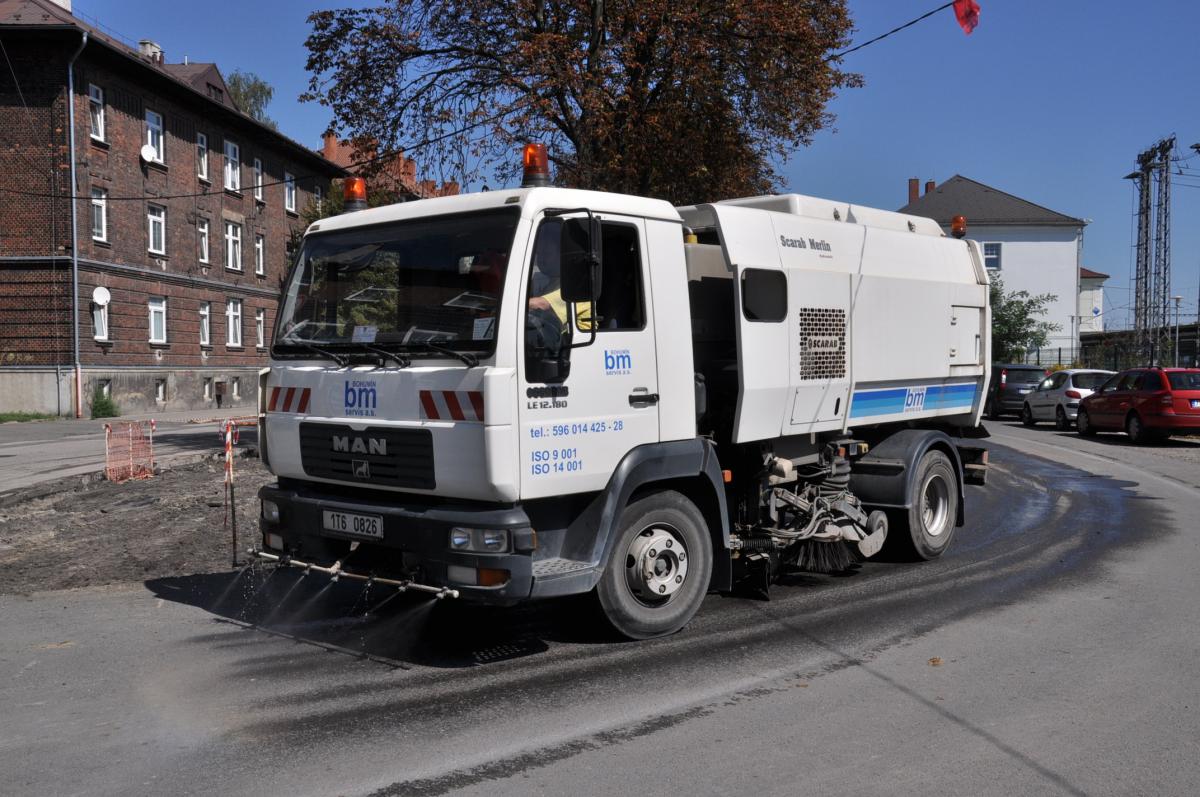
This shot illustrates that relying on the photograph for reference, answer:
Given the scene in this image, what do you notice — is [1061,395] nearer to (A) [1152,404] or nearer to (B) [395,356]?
(A) [1152,404]

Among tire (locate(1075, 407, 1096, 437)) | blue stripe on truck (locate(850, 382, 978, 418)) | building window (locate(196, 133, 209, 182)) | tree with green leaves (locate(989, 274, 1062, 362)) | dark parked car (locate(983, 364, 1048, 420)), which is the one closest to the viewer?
blue stripe on truck (locate(850, 382, 978, 418))

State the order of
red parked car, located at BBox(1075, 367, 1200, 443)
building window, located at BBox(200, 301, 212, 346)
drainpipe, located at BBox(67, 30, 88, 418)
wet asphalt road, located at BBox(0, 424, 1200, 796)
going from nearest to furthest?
wet asphalt road, located at BBox(0, 424, 1200, 796) → red parked car, located at BBox(1075, 367, 1200, 443) → drainpipe, located at BBox(67, 30, 88, 418) → building window, located at BBox(200, 301, 212, 346)

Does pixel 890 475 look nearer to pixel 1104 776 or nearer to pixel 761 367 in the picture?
pixel 761 367

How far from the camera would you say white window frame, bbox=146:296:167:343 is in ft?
108

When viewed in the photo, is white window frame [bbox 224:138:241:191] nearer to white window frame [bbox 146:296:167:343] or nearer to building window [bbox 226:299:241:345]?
building window [bbox 226:299:241:345]

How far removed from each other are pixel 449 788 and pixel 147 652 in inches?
113

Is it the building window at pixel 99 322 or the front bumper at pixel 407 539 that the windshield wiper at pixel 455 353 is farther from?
the building window at pixel 99 322

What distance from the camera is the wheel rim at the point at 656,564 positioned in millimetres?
5926

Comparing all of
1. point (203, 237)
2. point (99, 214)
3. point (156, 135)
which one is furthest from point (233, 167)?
point (99, 214)

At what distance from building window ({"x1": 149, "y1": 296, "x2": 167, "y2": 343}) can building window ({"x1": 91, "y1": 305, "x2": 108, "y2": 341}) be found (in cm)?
250

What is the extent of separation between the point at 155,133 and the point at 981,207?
4554 cm

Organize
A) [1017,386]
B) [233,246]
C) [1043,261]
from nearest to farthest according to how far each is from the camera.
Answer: [1017,386], [233,246], [1043,261]

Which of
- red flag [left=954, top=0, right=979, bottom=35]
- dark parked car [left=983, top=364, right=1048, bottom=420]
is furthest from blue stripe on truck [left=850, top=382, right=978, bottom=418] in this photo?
dark parked car [left=983, top=364, right=1048, bottom=420]

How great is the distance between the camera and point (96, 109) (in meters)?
30.1
